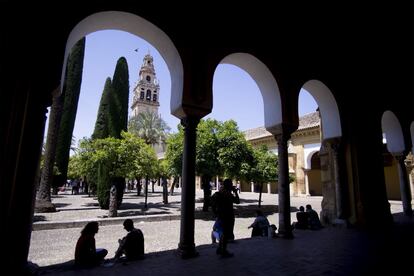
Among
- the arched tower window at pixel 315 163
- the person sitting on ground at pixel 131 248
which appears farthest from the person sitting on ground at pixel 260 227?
the arched tower window at pixel 315 163

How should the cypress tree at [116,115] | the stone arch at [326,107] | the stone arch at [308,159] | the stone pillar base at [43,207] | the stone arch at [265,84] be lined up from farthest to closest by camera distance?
the stone arch at [308,159]
the cypress tree at [116,115]
the stone pillar base at [43,207]
the stone arch at [326,107]
the stone arch at [265,84]

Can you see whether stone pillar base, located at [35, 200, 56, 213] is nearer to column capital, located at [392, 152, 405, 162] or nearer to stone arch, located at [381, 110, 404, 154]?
stone arch, located at [381, 110, 404, 154]

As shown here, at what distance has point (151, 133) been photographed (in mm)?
32812

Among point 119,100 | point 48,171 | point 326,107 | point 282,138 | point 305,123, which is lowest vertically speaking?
point 48,171

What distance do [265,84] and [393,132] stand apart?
626 cm

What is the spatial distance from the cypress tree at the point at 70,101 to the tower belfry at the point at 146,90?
34.3 m

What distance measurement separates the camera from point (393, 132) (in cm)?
944

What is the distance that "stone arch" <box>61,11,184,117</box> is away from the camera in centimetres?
410

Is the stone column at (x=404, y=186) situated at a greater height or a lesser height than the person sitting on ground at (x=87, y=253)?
greater

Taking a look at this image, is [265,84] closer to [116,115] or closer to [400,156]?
[400,156]

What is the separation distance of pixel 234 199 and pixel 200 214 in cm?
1067

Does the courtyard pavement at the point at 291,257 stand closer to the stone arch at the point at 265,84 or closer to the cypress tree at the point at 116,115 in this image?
the stone arch at the point at 265,84

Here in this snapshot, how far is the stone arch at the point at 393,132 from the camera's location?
9172 mm

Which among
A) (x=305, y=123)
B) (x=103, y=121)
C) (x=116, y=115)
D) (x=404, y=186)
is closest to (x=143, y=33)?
(x=404, y=186)
